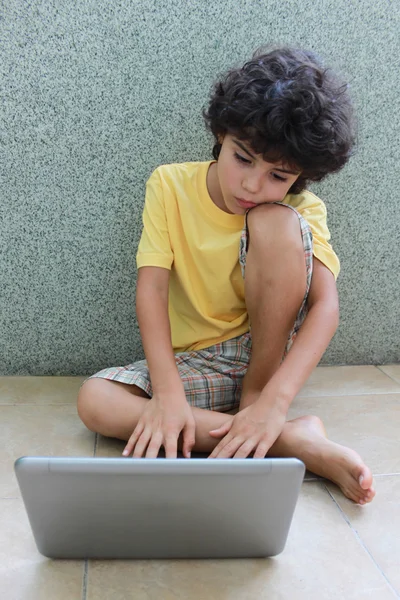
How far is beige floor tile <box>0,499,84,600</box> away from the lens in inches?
24.3

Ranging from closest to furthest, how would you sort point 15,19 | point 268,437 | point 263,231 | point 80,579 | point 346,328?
point 80,579 → point 268,437 → point 263,231 → point 15,19 → point 346,328

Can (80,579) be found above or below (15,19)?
below

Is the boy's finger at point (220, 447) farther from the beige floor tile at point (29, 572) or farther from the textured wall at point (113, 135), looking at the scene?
the textured wall at point (113, 135)

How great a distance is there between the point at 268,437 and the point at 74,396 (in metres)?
0.44

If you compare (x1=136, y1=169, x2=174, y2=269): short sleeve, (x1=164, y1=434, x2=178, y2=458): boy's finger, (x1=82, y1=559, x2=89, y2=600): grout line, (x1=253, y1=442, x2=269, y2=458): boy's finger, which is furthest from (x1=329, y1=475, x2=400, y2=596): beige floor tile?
(x1=136, y1=169, x2=174, y2=269): short sleeve

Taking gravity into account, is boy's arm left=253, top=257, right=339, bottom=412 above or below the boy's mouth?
below

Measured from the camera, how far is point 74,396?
→ 43.5 inches

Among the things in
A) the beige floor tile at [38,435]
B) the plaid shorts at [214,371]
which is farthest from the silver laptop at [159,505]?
the plaid shorts at [214,371]

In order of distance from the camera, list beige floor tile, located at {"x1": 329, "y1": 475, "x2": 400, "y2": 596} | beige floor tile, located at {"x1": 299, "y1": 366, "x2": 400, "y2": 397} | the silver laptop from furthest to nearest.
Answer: beige floor tile, located at {"x1": 299, "y1": 366, "x2": 400, "y2": 397}, beige floor tile, located at {"x1": 329, "y1": 475, "x2": 400, "y2": 596}, the silver laptop

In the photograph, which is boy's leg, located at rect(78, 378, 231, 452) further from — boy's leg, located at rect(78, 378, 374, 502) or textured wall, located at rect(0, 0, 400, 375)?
textured wall, located at rect(0, 0, 400, 375)

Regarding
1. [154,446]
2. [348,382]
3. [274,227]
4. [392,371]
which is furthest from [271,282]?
[392,371]

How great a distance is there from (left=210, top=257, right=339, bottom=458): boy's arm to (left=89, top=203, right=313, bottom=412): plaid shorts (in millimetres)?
36

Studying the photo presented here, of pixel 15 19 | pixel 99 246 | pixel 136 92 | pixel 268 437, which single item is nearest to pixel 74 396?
pixel 99 246

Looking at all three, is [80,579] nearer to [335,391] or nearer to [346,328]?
[335,391]
